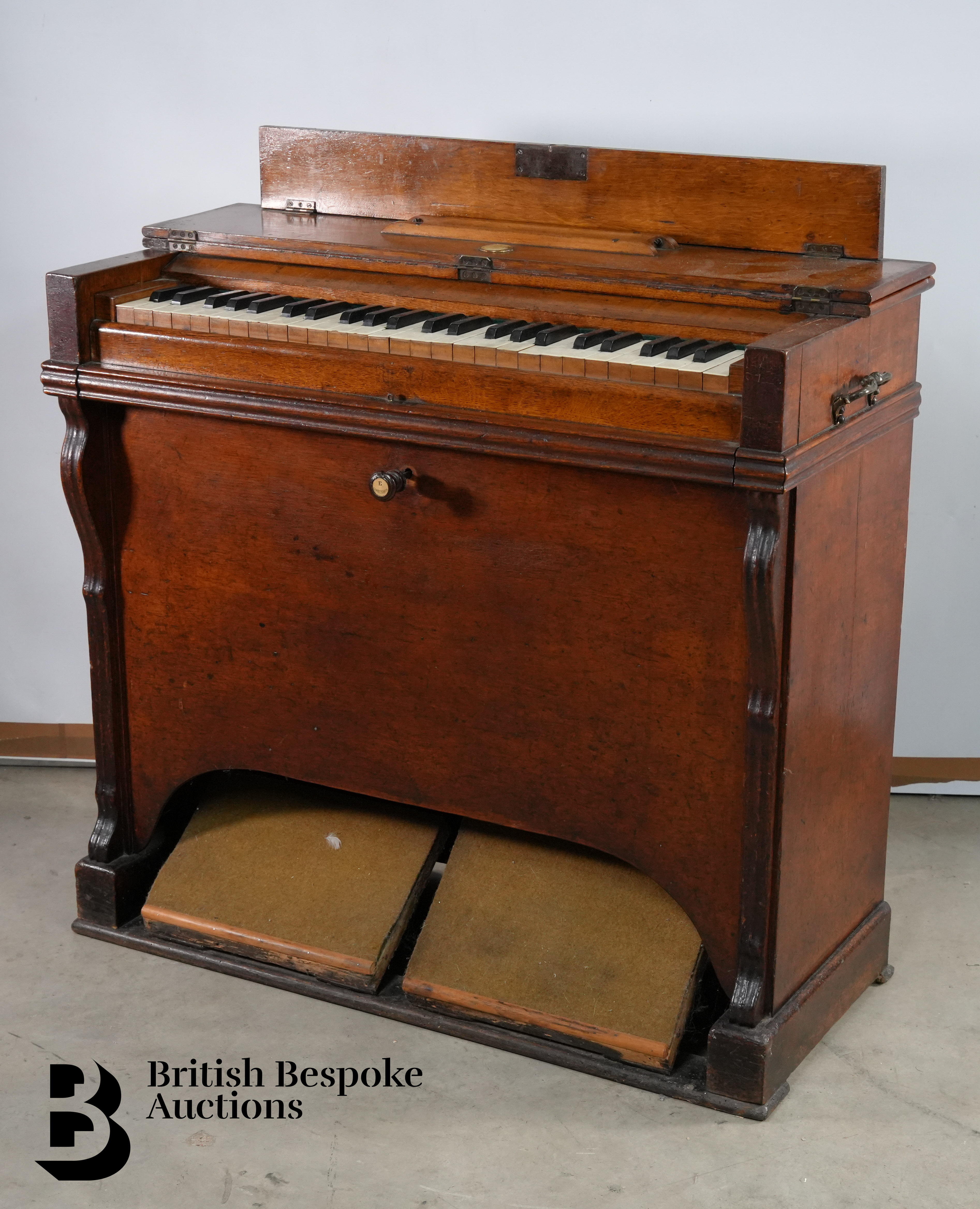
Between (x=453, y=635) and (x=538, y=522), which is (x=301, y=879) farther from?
(x=538, y=522)

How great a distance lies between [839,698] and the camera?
2.74 m

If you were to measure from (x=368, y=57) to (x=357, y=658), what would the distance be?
1.43 metres

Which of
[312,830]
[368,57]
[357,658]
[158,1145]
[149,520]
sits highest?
[368,57]

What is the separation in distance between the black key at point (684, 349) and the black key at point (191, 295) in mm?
865

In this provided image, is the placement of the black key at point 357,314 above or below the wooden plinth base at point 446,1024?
above

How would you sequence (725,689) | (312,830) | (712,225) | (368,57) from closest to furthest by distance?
(725,689), (712,225), (312,830), (368,57)

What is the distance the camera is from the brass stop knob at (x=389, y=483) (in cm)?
268

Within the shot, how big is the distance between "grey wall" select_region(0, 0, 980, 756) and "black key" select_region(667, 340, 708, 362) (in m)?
0.92

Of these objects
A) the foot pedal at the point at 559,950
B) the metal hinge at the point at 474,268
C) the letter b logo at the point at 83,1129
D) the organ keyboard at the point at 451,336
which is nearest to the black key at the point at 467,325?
the organ keyboard at the point at 451,336

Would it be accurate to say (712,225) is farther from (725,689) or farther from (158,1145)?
(158,1145)

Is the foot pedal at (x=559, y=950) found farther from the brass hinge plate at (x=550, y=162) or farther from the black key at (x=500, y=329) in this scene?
the brass hinge plate at (x=550, y=162)

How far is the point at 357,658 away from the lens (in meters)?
A: 2.89

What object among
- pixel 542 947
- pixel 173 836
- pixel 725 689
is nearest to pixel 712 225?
pixel 725 689

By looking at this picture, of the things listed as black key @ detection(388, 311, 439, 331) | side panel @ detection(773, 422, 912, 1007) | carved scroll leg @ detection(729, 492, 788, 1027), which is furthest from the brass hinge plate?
carved scroll leg @ detection(729, 492, 788, 1027)
